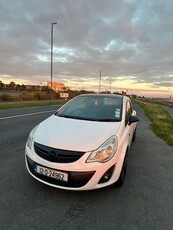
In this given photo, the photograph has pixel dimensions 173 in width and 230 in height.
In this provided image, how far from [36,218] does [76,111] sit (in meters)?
2.44

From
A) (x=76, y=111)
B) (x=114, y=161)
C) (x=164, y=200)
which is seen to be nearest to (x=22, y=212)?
(x=114, y=161)

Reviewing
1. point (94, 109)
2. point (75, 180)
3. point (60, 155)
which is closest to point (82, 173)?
point (75, 180)

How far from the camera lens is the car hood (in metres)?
2.95

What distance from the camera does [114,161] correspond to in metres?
3.03

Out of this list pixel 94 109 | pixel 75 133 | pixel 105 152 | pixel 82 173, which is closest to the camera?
pixel 82 173

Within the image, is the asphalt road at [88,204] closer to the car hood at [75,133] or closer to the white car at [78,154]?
the white car at [78,154]

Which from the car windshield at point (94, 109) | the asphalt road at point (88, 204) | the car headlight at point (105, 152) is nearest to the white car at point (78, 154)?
the car headlight at point (105, 152)

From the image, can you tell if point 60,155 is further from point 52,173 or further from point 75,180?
point 75,180

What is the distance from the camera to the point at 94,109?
449cm

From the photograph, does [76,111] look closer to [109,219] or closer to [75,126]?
[75,126]

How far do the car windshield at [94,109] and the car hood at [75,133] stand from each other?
316 millimetres

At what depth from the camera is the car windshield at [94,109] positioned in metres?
4.12

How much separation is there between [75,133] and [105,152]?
0.59 m

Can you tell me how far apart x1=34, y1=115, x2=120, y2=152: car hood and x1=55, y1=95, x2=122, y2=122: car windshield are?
32 cm
